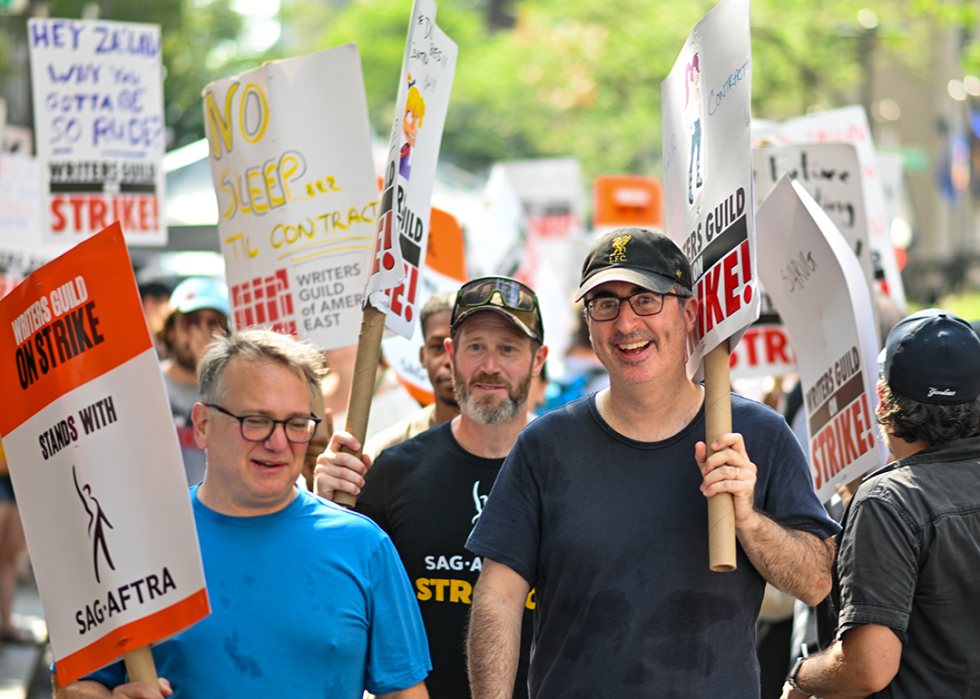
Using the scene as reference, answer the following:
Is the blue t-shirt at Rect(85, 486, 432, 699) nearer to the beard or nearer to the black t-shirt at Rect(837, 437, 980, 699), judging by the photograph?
the beard

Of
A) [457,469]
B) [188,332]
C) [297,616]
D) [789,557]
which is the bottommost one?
[297,616]

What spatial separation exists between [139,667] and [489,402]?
140cm

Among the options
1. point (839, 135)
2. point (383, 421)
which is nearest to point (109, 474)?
point (383, 421)

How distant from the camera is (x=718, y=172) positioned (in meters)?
2.83

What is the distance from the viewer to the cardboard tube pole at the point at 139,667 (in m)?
2.48

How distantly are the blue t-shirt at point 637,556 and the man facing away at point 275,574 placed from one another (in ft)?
0.99

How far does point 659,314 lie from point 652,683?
2.83 ft

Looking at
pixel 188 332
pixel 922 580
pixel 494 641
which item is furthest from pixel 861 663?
pixel 188 332

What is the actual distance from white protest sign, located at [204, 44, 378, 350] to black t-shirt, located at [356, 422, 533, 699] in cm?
82

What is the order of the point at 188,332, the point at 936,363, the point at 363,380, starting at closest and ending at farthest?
the point at 936,363, the point at 363,380, the point at 188,332

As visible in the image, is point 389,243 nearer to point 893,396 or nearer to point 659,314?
point 659,314

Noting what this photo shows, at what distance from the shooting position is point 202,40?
85.1ft

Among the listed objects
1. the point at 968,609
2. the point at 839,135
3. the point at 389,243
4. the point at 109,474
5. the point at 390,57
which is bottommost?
the point at 968,609

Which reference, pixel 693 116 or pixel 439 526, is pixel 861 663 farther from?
pixel 693 116
